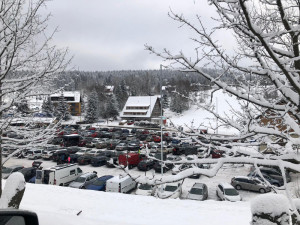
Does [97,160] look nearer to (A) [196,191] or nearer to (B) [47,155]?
(B) [47,155]

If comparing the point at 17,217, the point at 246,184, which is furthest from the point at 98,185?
the point at 17,217

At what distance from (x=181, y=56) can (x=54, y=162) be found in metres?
24.5

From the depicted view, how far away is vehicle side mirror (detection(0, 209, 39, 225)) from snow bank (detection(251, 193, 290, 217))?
1977mm

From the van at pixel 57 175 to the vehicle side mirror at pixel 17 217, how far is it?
51.5 ft

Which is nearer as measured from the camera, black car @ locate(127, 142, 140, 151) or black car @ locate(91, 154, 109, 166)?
black car @ locate(91, 154, 109, 166)

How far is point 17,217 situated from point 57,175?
15876 mm

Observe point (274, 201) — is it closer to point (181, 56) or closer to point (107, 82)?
point (181, 56)

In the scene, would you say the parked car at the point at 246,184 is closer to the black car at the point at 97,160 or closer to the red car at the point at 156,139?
the black car at the point at 97,160

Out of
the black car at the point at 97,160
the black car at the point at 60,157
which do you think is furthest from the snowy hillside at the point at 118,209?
the black car at the point at 60,157

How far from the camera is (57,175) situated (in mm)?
16766

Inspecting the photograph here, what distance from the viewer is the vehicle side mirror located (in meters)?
1.99

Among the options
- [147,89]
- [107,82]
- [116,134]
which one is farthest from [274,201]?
[107,82]

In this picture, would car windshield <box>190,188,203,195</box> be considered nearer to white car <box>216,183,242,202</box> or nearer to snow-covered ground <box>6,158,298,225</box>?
white car <box>216,183,242,202</box>

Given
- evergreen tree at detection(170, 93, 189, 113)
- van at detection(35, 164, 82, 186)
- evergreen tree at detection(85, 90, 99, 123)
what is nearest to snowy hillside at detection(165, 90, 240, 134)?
evergreen tree at detection(170, 93, 189, 113)
